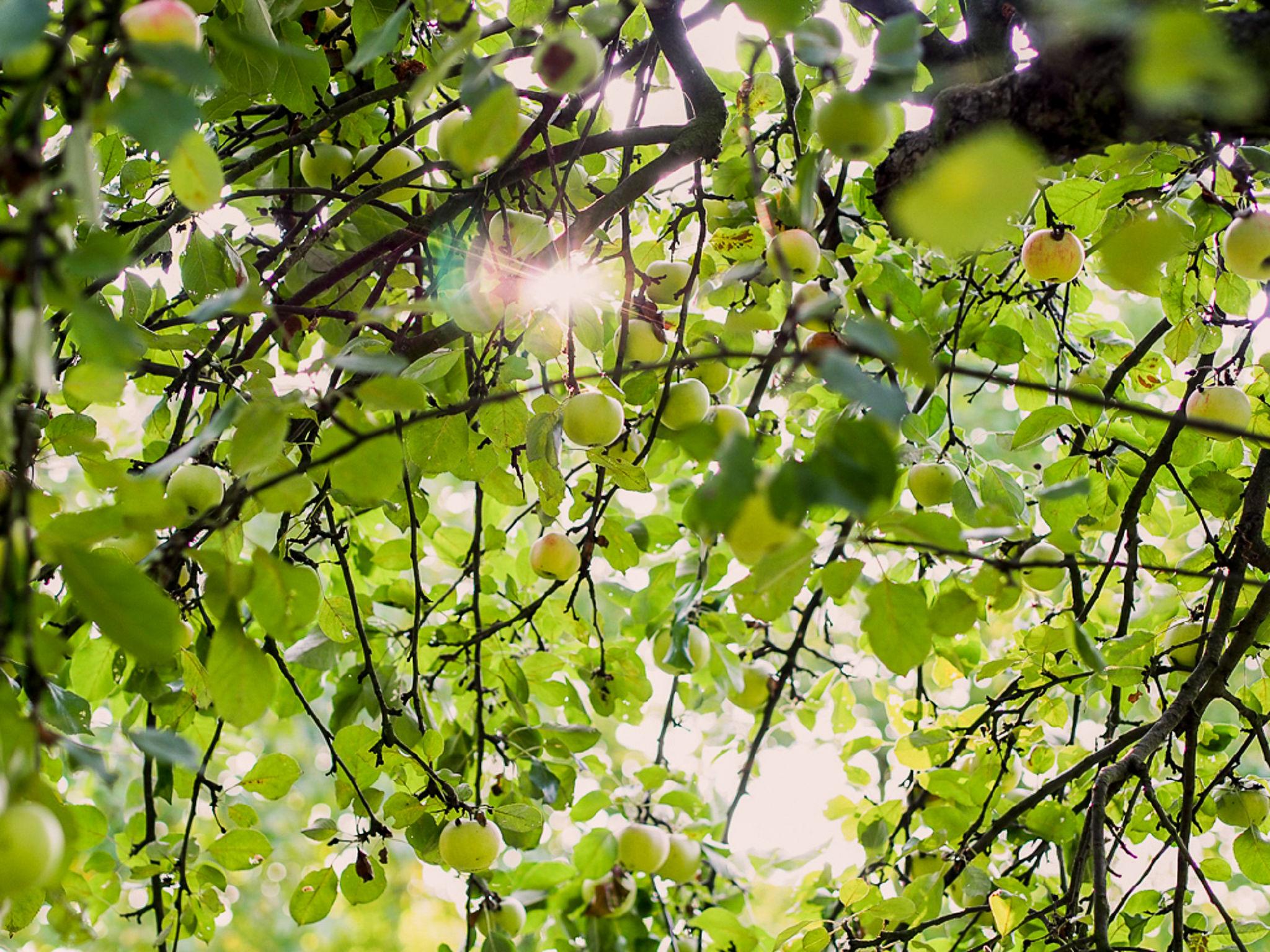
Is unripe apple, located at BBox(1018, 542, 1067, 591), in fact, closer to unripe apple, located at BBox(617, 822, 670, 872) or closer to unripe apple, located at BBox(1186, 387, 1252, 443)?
unripe apple, located at BBox(1186, 387, 1252, 443)

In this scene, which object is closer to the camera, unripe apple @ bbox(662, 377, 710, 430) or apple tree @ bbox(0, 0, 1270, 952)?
apple tree @ bbox(0, 0, 1270, 952)

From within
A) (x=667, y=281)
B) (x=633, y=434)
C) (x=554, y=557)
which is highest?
(x=667, y=281)

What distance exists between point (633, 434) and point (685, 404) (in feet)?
0.49

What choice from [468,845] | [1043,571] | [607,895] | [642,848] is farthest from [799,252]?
[607,895]

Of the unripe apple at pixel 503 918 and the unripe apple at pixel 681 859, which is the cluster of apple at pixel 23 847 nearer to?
the unripe apple at pixel 503 918

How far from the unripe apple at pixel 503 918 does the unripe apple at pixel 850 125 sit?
130 centimetres

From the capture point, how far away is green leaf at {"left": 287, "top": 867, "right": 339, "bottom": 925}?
1407 mm

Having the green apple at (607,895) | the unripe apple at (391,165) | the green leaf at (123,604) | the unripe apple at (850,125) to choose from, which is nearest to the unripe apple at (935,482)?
the unripe apple at (850,125)

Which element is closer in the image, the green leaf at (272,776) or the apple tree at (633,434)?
the apple tree at (633,434)

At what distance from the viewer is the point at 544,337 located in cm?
125

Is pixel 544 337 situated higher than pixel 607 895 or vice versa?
pixel 544 337

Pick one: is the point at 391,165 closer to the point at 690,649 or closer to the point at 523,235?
the point at 523,235

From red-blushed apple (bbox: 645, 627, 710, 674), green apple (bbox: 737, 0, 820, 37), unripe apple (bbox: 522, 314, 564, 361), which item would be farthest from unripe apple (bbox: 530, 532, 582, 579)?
green apple (bbox: 737, 0, 820, 37)

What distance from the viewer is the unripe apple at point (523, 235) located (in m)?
1.22
